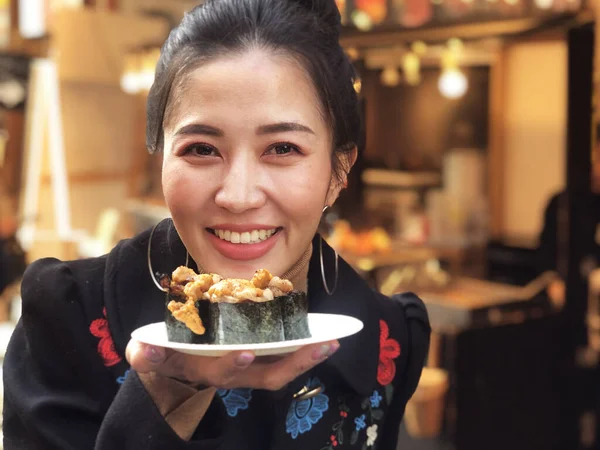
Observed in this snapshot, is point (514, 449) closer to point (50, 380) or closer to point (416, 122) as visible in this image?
point (416, 122)

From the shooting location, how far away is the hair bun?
109cm

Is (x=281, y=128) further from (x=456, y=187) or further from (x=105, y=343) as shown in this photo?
(x=456, y=187)

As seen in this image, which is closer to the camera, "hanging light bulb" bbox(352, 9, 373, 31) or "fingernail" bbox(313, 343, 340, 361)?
"fingernail" bbox(313, 343, 340, 361)

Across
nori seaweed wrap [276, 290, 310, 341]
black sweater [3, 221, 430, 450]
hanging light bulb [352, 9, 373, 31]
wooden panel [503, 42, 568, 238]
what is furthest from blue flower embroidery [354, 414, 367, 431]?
wooden panel [503, 42, 568, 238]

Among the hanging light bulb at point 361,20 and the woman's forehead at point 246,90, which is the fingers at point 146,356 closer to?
the woman's forehead at point 246,90

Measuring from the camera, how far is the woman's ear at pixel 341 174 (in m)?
1.12

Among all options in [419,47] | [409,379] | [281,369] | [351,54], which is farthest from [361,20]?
[281,369]

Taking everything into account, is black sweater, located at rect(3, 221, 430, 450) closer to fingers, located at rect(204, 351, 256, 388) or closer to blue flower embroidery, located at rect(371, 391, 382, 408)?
blue flower embroidery, located at rect(371, 391, 382, 408)

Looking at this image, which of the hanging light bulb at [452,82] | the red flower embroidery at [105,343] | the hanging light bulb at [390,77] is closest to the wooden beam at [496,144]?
the hanging light bulb at [452,82]

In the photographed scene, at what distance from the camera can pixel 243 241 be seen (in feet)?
3.33

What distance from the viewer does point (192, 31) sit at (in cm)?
104

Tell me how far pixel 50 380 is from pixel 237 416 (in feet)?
0.83

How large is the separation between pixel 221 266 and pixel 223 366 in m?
0.18

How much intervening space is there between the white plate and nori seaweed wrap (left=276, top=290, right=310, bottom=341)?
18mm
